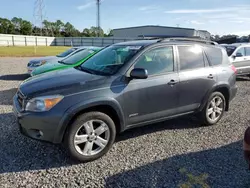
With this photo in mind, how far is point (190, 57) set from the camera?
453 cm

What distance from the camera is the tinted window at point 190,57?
14.4 ft

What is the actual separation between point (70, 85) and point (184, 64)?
7.15 feet

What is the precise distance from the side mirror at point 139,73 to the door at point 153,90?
0.40ft

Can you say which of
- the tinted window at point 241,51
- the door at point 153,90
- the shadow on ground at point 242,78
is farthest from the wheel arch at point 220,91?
the shadow on ground at point 242,78

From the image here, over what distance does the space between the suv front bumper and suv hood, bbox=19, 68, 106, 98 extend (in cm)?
30

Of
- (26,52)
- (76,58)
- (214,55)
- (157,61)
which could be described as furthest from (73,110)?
(26,52)

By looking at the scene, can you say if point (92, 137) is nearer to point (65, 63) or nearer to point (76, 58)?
point (65, 63)

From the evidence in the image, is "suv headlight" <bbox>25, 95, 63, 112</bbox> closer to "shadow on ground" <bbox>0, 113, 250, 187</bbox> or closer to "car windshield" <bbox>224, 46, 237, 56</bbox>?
"shadow on ground" <bbox>0, 113, 250, 187</bbox>

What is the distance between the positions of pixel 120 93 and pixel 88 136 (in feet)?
2.61

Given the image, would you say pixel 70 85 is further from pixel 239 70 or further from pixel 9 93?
pixel 239 70

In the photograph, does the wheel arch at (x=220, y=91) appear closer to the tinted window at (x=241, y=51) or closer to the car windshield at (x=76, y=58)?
the car windshield at (x=76, y=58)

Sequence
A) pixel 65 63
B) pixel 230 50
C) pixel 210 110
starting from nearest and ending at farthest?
pixel 210 110, pixel 65 63, pixel 230 50

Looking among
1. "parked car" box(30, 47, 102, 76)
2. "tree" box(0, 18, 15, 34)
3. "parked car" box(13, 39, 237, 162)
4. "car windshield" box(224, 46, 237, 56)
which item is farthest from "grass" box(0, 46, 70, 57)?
"tree" box(0, 18, 15, 34)

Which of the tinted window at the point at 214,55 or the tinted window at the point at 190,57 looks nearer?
the tinted window at the point at 190,57
